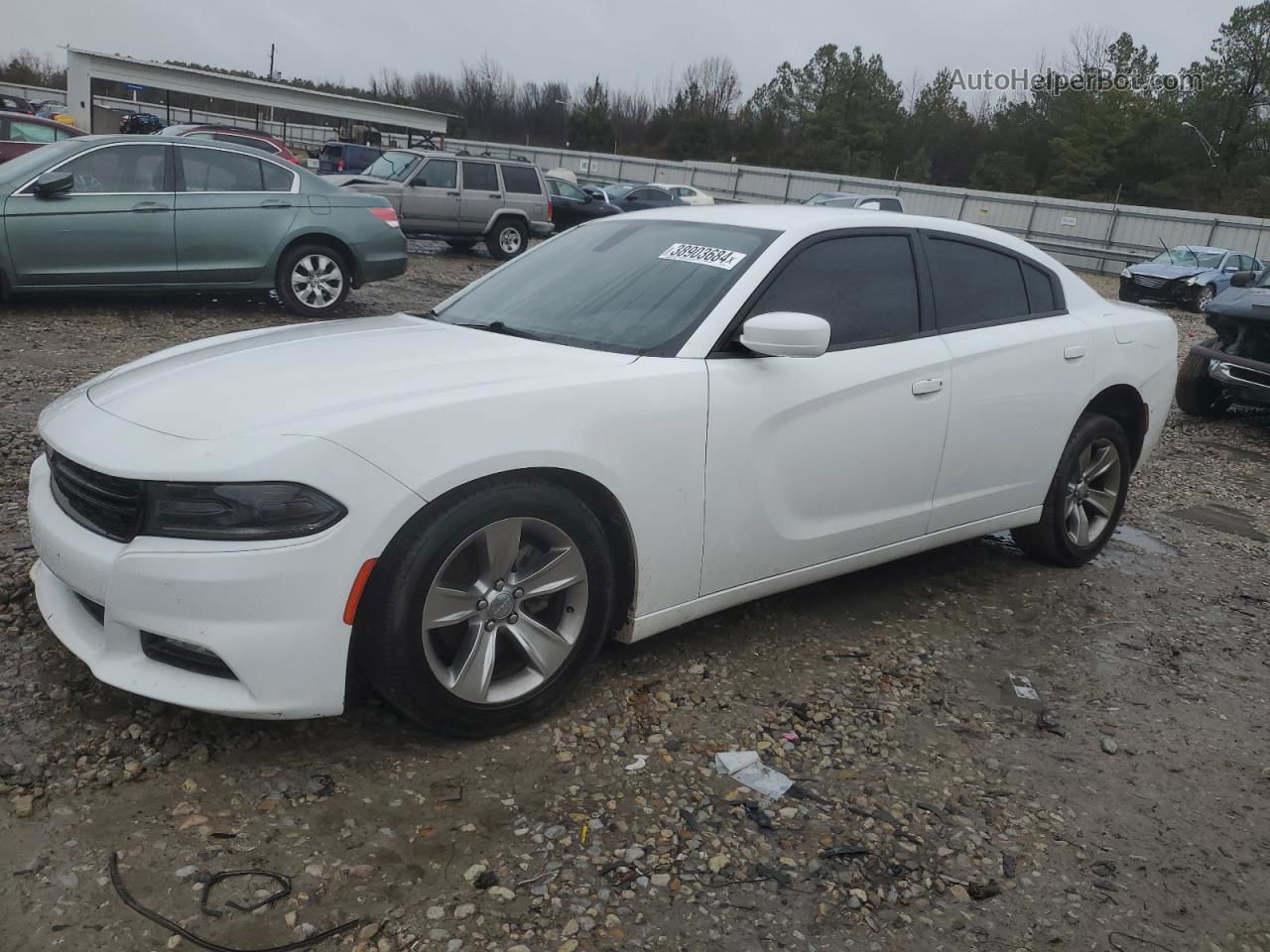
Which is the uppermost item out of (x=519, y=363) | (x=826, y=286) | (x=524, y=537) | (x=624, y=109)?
(x=624, y=109)

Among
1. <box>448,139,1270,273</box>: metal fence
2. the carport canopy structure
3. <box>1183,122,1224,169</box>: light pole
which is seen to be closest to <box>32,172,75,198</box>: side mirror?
<box>448,139,1270,273</box>: metal fence

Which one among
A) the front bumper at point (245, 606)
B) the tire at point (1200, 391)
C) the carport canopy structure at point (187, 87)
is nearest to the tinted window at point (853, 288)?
the front bumper at point (245, 606)

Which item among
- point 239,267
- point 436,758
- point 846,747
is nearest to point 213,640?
point 436,758

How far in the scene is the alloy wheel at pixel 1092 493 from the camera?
4.81 metres

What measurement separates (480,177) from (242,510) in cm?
1498

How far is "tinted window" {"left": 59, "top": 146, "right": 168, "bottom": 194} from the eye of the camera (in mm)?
8547

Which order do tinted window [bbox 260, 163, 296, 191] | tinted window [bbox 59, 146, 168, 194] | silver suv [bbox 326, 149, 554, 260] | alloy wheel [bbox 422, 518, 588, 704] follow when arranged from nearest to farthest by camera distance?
alloy wheel [bbox 422, 518, 588, 704]
tinted window [bbox 59, 146, 168, 194]
tinted window [bbox 260, 163, 296, 191]
silver suv [bbox 326, 149, 554, 260]

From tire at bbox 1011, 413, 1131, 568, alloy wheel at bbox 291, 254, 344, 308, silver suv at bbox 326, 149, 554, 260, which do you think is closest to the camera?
tire at bbox 1011, 413, 1131, 568

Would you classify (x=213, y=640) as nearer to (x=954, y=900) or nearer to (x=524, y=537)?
(x=524, y=537)

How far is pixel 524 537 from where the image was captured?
9.76 feet

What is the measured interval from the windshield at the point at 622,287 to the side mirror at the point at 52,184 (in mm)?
5885

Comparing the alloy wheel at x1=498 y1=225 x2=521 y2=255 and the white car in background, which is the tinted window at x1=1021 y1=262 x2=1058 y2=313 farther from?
the white car in background

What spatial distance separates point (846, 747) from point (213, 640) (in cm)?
183

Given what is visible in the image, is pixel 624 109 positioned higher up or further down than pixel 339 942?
higher up
